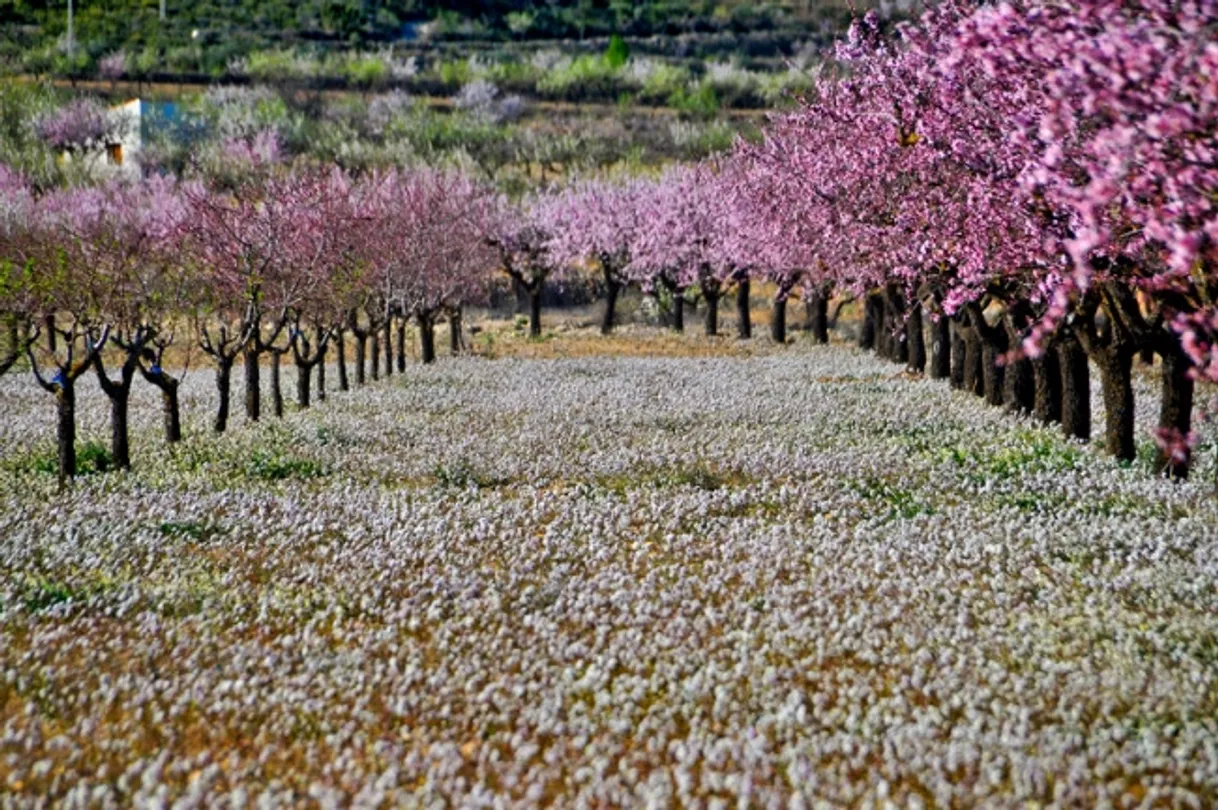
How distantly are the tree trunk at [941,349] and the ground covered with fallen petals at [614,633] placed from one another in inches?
758

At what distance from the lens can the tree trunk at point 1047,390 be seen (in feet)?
93.0

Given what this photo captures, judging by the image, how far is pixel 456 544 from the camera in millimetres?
15711

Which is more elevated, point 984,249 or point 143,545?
point 984,249

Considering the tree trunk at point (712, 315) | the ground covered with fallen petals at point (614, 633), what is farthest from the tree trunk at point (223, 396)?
the tree trunk at point (712, 315)

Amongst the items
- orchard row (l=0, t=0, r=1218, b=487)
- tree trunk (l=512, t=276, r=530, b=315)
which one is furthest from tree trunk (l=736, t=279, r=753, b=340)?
tree trunk (l=512, t=276, r=530, b=315)

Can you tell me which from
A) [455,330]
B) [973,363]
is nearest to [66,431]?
[973,363]

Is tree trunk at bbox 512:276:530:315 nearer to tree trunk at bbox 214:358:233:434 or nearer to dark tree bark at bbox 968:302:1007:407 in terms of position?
dark tree bark at bbox 968:302:1007:407

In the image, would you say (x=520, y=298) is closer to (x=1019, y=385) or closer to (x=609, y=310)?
(x=609, y=310)

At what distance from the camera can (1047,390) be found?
93.8ft

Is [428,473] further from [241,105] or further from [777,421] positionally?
[241,105]

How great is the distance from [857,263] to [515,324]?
48.8 metres

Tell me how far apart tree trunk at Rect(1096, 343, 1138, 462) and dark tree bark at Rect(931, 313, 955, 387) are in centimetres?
1717

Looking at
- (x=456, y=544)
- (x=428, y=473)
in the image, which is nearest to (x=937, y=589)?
(x=456, y=544)

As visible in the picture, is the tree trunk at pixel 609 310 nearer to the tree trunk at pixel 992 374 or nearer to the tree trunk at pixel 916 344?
the tree trunk at pixel 916 344
